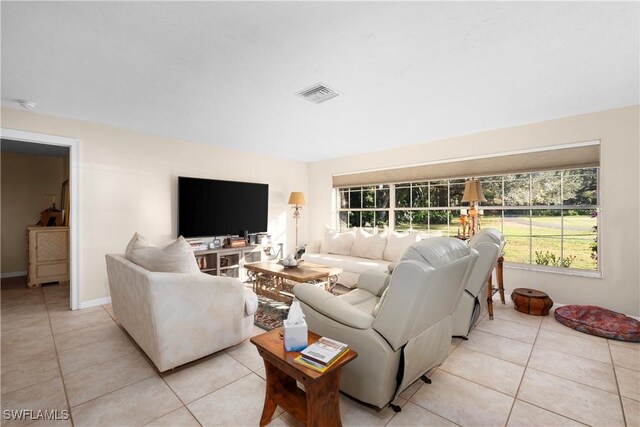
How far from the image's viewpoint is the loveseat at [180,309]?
2.00 meters

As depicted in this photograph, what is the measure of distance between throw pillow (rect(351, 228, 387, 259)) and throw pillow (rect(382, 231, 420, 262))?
0.31 feet

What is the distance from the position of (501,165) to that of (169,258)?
168 inches

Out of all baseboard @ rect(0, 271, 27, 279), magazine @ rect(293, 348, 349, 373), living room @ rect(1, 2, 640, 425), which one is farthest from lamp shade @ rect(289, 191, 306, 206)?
baseboard @ rect(0, 271, 27, 279)

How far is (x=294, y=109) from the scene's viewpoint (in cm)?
322

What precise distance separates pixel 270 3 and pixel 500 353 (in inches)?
125

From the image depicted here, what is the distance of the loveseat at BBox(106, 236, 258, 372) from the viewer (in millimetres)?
2004

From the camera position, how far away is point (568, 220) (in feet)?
12.1

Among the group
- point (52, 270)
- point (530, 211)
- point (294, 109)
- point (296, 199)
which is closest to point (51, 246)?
point (52, 270)

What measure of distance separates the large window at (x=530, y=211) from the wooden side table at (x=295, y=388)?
371cm

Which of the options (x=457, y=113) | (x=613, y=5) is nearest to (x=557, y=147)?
(x=457, y=113)

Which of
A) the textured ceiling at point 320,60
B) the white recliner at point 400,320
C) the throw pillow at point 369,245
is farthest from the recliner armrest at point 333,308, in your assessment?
the throw pillow at point 369,245

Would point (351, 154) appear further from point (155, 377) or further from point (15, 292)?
point (15, 292)

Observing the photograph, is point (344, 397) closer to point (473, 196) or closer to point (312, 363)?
point (312, 363)

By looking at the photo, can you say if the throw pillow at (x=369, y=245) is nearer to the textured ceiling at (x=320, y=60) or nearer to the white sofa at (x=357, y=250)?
the white sofa at (x=357, y=250)
